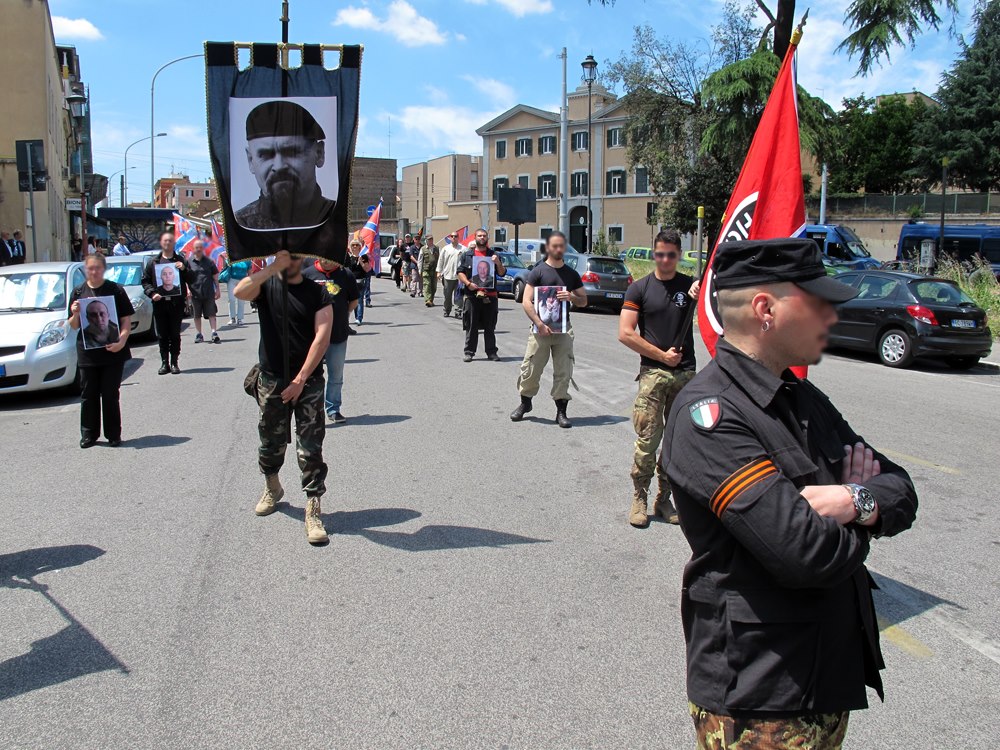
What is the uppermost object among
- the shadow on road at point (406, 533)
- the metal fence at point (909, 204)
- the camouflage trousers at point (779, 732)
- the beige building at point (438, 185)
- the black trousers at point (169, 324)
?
the beige building at point (438, 185)

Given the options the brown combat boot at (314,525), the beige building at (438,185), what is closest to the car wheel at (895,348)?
the brown combat boot at (314,525)

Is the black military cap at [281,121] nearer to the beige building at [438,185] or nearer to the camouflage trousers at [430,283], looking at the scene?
the camouflage trousers at [430,283]

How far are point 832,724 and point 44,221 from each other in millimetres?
36717

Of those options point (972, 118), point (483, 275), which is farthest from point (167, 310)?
point (972, 118)

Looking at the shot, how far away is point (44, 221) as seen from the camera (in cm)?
3316

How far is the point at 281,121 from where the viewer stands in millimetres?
5246

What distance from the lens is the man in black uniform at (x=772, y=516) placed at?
190 centimetres

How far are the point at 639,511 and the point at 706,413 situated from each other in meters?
3.96

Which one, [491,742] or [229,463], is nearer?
→ [491,742]

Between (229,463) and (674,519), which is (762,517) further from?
(229,463)

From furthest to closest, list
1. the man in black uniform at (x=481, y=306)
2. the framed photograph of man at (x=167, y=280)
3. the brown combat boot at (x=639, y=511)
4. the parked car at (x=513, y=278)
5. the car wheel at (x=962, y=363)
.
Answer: the parked car at (x=513, y=278), the car wheel at (x=962, y=363), the man in black uniform at (x=481, y=306), the framed photograph of man at (x=167, y=280), the brown combat boot at (x=639, y=511)

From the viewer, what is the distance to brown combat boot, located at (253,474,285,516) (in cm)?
597

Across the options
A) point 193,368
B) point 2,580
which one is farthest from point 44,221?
point 2,580

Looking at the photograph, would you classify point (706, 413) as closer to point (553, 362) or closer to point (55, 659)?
point (55, 659)
